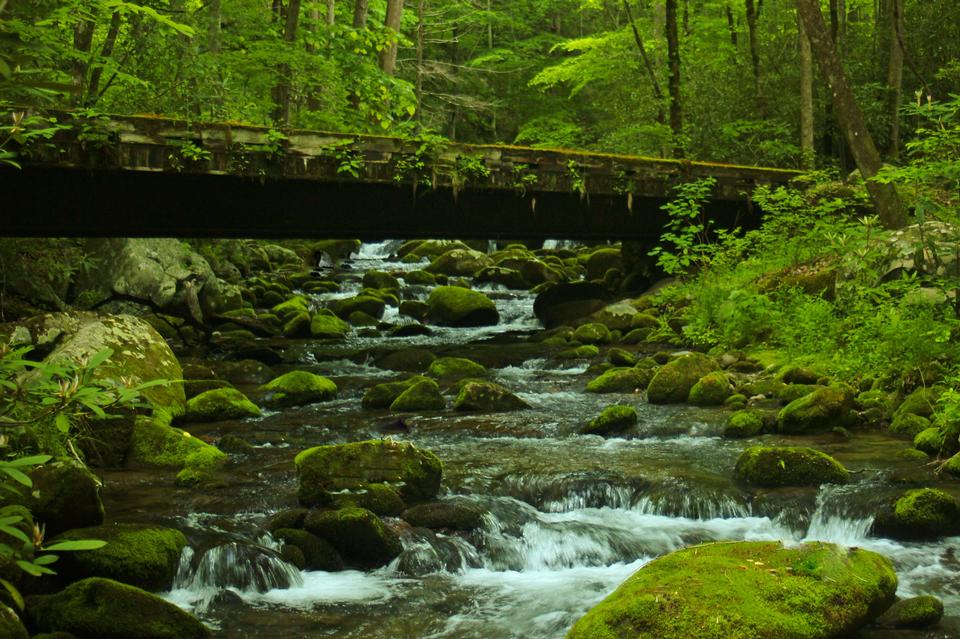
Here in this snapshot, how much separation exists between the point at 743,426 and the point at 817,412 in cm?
76

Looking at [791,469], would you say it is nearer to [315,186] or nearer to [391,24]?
[315,186]

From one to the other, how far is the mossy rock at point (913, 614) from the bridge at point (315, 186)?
10052 millimetres

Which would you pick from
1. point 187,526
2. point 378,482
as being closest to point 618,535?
point 378,482

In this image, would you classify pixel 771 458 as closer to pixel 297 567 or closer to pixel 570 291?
pixel 297 567

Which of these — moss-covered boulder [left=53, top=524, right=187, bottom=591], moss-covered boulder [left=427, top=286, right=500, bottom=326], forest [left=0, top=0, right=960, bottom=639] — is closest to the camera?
forest [left=0, top=0, right=960, bottom=639]


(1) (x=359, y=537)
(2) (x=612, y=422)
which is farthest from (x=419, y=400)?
(1) (x=359, y=537)

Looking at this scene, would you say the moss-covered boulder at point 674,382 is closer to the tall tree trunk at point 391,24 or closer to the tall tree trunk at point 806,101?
the tall tree trunk at point 806,101

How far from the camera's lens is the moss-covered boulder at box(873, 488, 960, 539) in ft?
21.4

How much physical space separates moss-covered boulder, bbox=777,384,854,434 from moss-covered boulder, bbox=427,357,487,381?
5.00 meters

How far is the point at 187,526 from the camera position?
6.57 metres

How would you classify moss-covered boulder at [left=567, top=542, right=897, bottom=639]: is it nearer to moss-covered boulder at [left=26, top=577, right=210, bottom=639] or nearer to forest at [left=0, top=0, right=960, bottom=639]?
forest at [left=0, top=0, right=960, bottom=639]

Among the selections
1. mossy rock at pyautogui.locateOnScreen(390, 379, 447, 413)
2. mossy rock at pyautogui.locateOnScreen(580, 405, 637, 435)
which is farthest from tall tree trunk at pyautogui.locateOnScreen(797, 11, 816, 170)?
mossy rock at pyautogui.locateOnScreen(390, 379, 447, 413)

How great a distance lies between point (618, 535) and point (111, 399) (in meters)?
4.53

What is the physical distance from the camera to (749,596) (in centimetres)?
464
